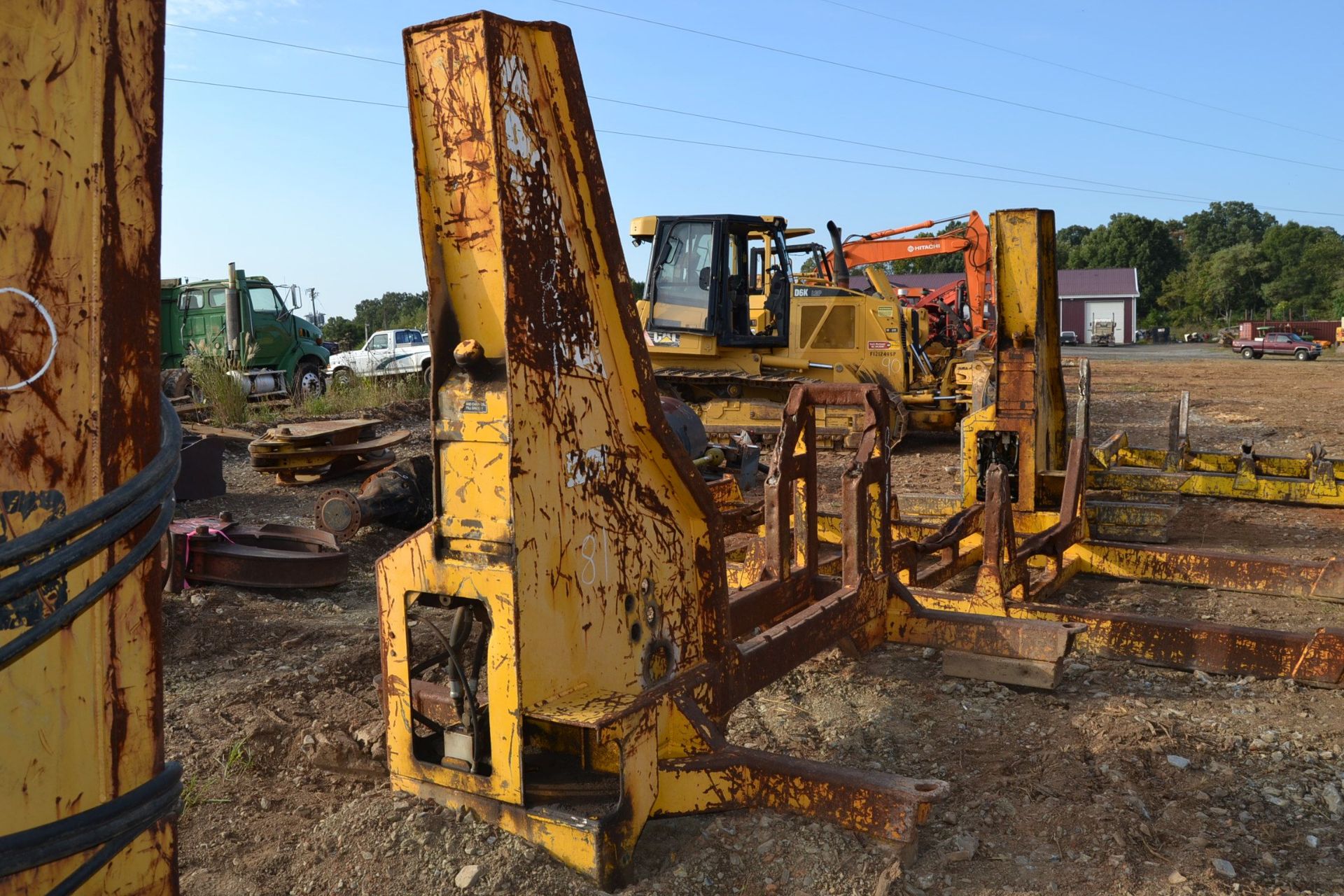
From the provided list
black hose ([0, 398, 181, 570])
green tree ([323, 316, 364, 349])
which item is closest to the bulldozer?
black hose ([0, 398, 181, 570])

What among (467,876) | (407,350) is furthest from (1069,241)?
(467,876)

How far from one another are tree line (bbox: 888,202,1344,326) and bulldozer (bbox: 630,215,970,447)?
170 feet

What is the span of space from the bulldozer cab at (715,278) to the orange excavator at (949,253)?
6.53 feet

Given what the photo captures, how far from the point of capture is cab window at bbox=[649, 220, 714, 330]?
12695 mm

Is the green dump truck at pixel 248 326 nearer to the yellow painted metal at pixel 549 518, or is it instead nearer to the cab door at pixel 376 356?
the cab door at pixel 376 356

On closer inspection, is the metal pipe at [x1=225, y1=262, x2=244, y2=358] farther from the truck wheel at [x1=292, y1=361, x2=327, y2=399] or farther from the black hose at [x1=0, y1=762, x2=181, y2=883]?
the black hose at [x1=0, y1=762, x2=181, y2=883]

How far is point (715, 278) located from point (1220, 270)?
6570 cm

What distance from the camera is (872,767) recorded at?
12.1 feet

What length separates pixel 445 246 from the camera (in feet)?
8.55

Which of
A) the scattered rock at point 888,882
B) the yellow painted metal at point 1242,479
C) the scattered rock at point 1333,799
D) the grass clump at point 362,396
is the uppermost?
the grass clump at point 362,396

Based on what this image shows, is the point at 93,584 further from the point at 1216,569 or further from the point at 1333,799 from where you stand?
the point at 1216,569

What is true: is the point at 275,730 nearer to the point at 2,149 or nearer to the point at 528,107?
the point at 528,107

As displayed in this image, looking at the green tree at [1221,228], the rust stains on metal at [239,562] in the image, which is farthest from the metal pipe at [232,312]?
the green tree at [1221,228]

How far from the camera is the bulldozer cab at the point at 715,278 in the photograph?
1266 centimetres
